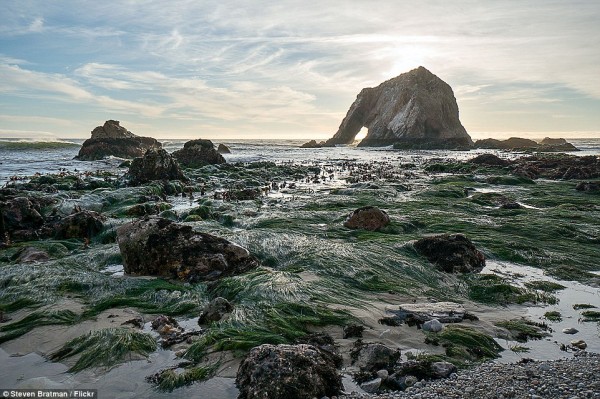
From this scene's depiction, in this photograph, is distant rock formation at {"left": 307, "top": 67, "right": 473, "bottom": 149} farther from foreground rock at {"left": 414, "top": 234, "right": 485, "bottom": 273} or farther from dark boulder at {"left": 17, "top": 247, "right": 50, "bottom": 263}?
dark boulder at {"left": 17, "top": 247, "right": 50, "bottom": 263}

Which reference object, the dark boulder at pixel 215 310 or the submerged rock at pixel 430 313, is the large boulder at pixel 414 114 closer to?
the submerged rock at pixel 430 313

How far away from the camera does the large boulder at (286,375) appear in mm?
3248

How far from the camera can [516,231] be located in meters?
10.2

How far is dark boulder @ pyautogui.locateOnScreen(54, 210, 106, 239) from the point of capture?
9.34 m

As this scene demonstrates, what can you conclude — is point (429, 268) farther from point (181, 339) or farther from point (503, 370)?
point (181, 339)

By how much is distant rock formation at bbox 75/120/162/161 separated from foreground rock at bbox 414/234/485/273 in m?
40.1

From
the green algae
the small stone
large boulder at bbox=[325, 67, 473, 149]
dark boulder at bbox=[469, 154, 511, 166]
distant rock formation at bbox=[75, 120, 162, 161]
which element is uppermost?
large boulder at bbox=[325, 67, 473, 149]

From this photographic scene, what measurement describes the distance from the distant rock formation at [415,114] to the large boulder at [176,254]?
240ft

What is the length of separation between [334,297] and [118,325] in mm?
3090

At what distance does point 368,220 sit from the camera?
33.9ft

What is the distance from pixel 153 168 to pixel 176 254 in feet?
46.2

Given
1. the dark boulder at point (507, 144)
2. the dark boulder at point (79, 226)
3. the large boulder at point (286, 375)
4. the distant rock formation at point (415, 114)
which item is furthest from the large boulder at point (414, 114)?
the large boulder at point (286, 375)

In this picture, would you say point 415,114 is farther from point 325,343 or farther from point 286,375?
point 286,375

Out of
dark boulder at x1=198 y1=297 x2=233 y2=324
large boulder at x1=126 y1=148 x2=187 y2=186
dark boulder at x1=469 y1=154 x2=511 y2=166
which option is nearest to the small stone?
dark boulder at x1=198 y1=297 x2=233 y2=324
